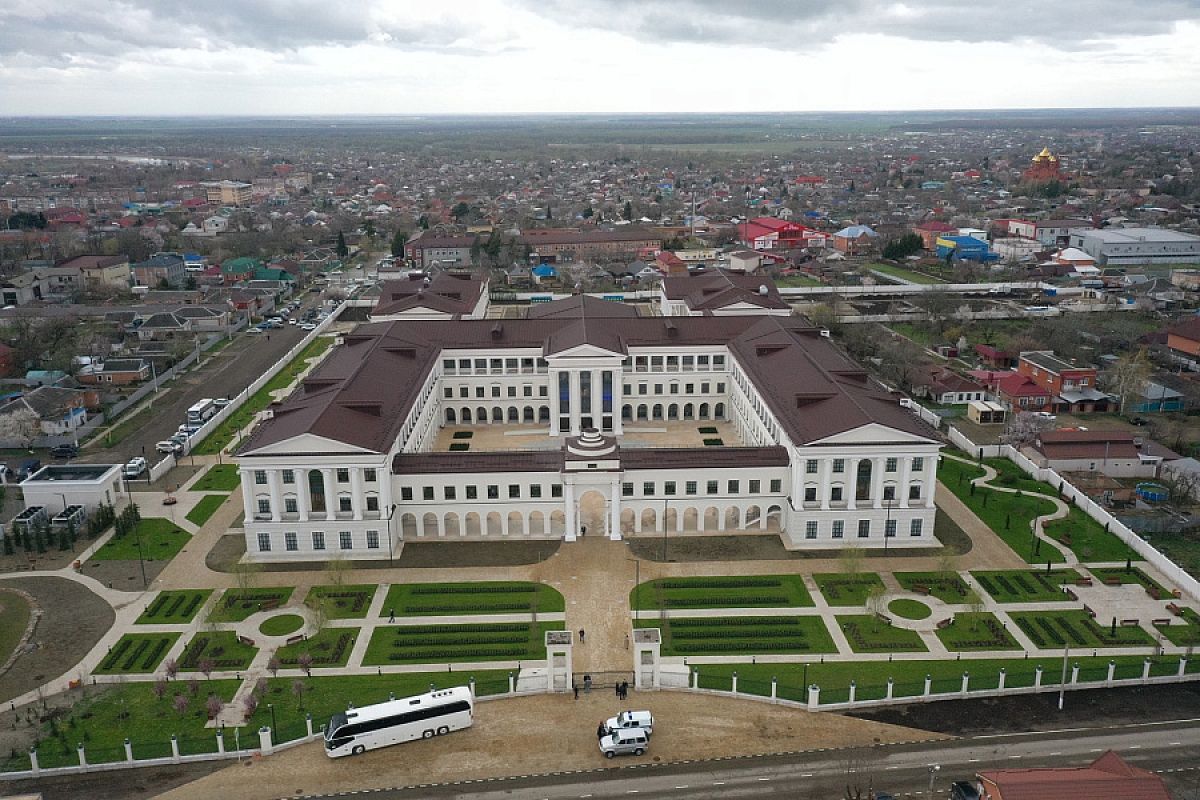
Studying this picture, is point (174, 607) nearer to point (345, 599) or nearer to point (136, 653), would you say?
point (136, 653)

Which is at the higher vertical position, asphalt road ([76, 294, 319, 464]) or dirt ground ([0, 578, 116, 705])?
asphalt road ([76, 294, 319, 464])

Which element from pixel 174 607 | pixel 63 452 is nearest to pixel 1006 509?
pixel 174 607

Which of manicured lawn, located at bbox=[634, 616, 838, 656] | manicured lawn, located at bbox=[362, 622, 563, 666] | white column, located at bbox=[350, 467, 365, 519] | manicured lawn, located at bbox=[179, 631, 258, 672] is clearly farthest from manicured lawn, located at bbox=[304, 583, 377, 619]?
manicured lawn, located at bbox=[634, 616, 838, 656]

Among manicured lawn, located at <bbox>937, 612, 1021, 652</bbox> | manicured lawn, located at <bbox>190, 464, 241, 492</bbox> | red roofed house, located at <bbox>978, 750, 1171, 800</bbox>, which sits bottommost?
manicured lawn, located at <bbox>937, 612, 1021, 652</bbox>

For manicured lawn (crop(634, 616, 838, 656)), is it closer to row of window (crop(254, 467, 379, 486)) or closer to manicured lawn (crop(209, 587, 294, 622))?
row of window (crop(254, 467, 379, 486))

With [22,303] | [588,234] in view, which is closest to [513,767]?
[22,303]

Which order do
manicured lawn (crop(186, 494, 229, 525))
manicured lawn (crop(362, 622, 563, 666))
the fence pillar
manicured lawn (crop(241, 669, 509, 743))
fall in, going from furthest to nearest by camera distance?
1. manicured lawn (crop(186, 494, 229, 525))
2. manicured lawn (crop(362, 622, 563, 666))
3. manicured lawn (crop(241, 669, 509, 743))
4. the fence pillar

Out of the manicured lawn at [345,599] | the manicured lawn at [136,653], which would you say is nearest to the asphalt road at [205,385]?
the manicured lawn at [136,653]
